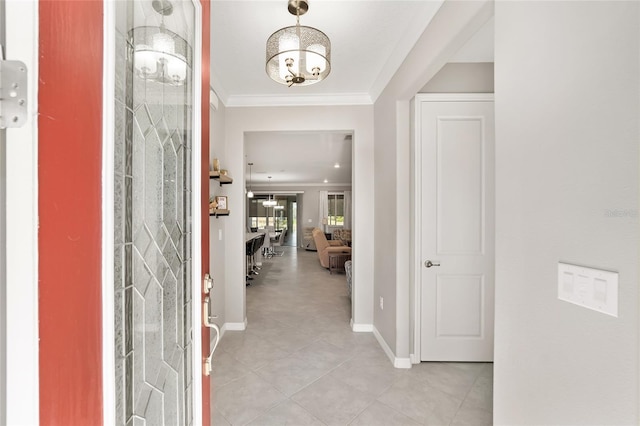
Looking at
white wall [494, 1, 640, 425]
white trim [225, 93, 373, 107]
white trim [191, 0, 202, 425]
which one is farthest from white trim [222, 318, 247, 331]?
white wall [494, 1, 640, 425]

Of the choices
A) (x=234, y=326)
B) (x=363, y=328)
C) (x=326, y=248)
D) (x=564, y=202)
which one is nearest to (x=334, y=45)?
(x=564, y=202)

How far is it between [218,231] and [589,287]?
2925 millimetres

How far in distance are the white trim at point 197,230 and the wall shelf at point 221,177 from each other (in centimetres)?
168

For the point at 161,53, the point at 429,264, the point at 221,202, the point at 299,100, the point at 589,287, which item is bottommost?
the point at 429,264

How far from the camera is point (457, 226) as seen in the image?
8.01 feet

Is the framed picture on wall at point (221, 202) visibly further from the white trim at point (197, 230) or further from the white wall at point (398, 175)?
the white trim at point (197, 230)

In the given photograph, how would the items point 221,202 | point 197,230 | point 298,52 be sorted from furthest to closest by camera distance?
1. point 221,202
2. point 298,52
3. point 197,230

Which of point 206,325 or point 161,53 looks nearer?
point 161,53

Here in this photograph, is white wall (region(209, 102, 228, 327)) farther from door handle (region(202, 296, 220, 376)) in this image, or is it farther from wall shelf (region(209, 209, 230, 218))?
door handle (region(202, 296, 220, 376))

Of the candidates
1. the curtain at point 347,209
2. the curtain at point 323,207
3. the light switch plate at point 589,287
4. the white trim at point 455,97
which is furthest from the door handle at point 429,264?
the curtain at point 323,207

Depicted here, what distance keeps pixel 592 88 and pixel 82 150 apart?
130 centimetres

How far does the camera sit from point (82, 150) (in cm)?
49

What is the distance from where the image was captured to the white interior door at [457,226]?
2418 millimetres

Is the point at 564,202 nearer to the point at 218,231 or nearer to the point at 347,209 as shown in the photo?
the point at 218,231
